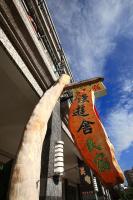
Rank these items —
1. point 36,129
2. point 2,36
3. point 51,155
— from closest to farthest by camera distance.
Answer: point 36,129
point 2,36
point 51,155

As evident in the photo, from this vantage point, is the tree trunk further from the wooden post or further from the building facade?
the wooden post

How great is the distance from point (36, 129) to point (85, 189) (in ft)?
23.1

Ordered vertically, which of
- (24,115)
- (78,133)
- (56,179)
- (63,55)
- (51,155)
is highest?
(63,55)

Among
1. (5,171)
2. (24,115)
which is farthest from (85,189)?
(5,171)

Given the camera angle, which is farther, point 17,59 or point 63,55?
point 63,55

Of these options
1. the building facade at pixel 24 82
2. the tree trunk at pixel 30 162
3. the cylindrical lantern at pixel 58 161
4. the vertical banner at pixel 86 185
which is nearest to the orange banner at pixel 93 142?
the cylindrical lantern at pixel 58 161

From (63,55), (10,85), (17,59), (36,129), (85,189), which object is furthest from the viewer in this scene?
(63,55)

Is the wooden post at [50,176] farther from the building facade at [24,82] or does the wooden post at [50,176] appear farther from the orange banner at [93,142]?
the orange banner at [93,142]

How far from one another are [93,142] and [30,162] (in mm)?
2090

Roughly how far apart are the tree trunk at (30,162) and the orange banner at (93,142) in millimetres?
1327

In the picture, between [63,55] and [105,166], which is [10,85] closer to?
[105,166]

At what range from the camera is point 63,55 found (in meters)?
10.7

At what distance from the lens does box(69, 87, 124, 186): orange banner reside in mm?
4328

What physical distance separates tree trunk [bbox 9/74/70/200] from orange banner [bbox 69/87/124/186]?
1327 millimetres
